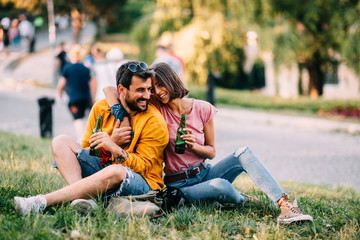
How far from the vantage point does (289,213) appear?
137 inches

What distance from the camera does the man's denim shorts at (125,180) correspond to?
347 centimetres

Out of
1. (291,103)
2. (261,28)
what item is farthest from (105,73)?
(291,103)

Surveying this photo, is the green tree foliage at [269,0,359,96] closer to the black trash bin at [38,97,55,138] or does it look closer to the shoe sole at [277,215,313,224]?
the black trash bin at [38,97,55,138]

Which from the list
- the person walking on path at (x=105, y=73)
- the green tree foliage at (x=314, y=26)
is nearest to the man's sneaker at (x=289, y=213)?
the person walking on path at (x=105, y=73)

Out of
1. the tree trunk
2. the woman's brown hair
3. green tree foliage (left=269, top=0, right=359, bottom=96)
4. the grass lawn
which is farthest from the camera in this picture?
the tree trunk

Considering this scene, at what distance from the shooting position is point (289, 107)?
15.4m

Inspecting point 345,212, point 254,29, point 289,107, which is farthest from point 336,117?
point 345,212

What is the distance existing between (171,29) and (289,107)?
21.0 ft

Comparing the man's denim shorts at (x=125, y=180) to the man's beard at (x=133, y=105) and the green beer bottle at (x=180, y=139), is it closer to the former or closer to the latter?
the green beer bottle at (x=180, y=139)

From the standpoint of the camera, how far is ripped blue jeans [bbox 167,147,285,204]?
3.65 m

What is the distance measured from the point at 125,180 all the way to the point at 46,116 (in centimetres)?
540

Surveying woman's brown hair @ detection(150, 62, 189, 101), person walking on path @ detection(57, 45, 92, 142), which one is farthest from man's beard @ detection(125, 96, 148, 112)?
person walking on path @ detection(57, 45, 92, 142)

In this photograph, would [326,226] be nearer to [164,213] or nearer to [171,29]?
[164,213]

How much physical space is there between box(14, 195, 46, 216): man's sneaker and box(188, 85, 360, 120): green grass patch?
11.8 m
